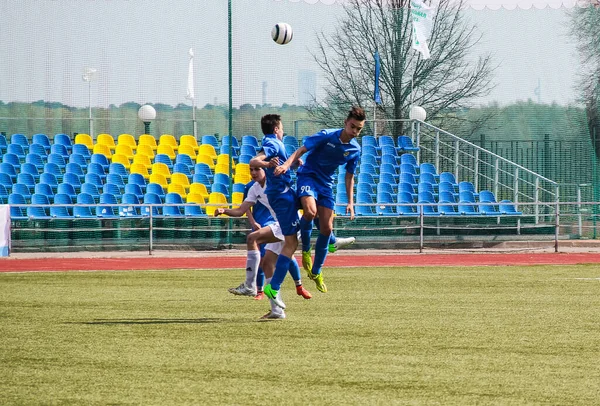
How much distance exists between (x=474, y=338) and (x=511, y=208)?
2010 centimetres

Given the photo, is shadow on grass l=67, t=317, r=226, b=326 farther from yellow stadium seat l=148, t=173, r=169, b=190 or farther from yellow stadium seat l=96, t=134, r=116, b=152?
yellow stadium seat l=96, t=134, r=116, b=152

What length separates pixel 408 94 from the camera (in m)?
32.2

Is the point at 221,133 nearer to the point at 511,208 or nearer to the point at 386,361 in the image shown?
the point at 511,208

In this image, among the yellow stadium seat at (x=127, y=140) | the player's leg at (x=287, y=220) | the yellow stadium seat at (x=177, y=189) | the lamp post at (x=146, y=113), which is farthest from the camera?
the lamp post at (x=146, y=113)

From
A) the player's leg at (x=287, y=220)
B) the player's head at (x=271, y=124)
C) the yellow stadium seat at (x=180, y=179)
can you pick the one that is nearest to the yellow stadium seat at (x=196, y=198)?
the yellow stadium seat at (x=180, y=179)

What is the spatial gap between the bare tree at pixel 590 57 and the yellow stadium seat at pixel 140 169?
13.3 m

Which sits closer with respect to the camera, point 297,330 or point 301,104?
point 297,330

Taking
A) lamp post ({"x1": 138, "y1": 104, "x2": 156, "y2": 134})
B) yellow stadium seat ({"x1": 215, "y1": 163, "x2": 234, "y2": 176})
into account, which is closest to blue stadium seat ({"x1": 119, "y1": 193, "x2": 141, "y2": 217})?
yellow stadium seat ({"x1": 215, "y1": 163, "x2": 234, "y2": 176})

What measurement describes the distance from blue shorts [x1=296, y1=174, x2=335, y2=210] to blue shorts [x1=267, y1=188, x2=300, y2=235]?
0.36m

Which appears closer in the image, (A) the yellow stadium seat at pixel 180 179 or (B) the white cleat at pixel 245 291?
(B) the white cleat at pixel 245 291

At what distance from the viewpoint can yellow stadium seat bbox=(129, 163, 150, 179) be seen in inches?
1154

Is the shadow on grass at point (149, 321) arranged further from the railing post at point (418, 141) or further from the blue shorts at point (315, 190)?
the railing post at point (418, 141)

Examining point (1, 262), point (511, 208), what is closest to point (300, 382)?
point (1, 262)

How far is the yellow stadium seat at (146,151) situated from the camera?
98.9ft
